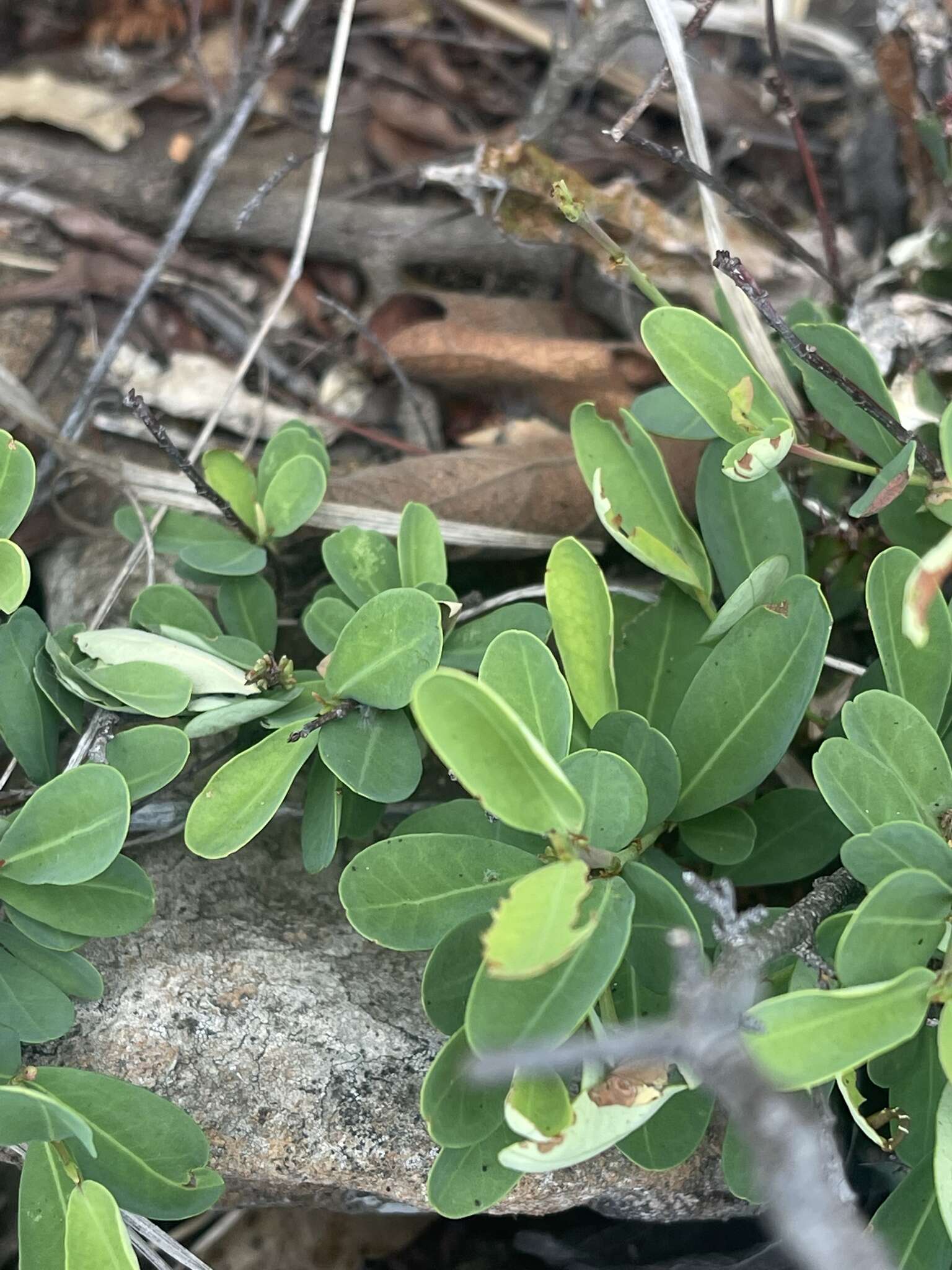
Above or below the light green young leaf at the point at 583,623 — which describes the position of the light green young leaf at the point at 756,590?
above

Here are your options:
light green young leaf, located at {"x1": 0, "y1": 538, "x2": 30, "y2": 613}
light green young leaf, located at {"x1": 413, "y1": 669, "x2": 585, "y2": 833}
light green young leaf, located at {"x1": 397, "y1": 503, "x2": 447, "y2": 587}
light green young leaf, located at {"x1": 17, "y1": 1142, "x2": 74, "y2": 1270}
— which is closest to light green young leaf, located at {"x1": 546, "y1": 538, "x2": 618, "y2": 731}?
light green young leaf, located at {"x1": 397, "y1": 503, "x2": 447, "y2": 587}

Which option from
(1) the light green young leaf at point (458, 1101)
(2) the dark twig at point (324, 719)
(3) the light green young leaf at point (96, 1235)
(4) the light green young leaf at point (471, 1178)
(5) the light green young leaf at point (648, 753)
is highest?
(5) the light green young leaf at point (648, 753)

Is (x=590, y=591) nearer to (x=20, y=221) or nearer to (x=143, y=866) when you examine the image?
(x=143, y=866)

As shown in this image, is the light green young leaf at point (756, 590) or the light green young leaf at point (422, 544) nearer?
the light green young leaf at point (756, 590)

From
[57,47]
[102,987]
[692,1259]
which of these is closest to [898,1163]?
[692,1259]

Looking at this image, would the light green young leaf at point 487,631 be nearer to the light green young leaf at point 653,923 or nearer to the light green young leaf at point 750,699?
the light green young leaf at point 750,699

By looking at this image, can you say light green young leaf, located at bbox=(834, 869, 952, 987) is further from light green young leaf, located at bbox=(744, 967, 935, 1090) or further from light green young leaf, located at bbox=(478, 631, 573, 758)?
light green young leaf, located at bbox=(478, 631, 573, 758)

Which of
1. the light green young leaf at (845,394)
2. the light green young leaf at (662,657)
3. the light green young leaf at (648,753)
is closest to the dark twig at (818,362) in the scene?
the light green young leaf at (845,394)

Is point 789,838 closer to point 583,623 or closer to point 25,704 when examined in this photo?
point 583,623
